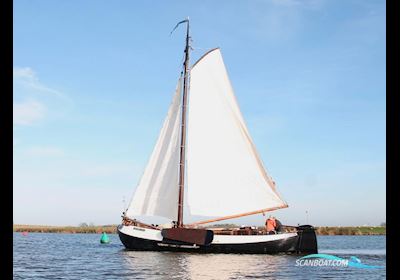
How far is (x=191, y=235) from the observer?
43281 millimetres

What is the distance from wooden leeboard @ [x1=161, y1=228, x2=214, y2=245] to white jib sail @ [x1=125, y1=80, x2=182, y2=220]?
5.67 feet

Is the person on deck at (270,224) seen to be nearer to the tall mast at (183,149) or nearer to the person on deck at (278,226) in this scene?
the person on deck at (278,226)

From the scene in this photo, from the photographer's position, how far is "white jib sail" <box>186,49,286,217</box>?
144ft

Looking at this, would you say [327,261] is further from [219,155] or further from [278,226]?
[219,155]

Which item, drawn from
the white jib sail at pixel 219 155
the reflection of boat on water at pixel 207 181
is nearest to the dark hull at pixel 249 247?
the reflection of boat on water at pixel 207 181

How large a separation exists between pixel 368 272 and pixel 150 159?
22.2 m

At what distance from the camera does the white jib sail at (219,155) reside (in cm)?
4400

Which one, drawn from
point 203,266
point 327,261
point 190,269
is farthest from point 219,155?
point 190,269

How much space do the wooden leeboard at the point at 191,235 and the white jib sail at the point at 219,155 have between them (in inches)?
70.5

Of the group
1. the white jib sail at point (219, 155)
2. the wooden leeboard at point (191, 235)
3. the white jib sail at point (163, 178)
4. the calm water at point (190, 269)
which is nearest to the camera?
the calm water at point (190, 269)

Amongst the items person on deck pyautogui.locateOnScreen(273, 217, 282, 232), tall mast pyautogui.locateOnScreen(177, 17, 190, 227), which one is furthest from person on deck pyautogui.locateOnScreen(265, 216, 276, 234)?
tall mast pyautogui.locateOnScreen(177, 17, 190, 227)
